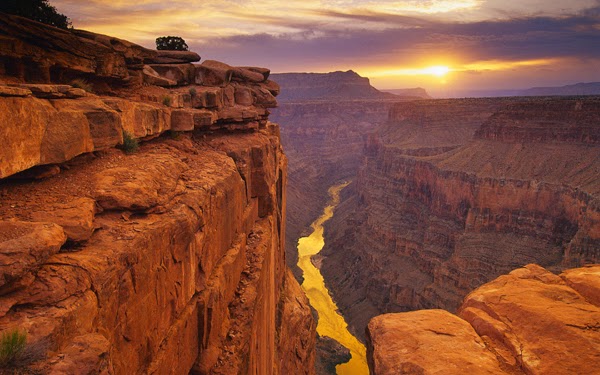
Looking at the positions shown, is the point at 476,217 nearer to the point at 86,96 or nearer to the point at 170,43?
the point at 170,43

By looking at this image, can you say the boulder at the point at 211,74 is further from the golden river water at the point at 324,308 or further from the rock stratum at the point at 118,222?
the golden river water at the point at 324,308

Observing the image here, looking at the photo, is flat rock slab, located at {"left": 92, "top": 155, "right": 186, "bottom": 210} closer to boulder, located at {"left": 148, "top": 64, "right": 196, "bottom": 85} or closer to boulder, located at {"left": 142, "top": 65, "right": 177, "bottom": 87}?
boulder, located at {"left": 142, "top": 65, "right": 177, "bottom": 87}

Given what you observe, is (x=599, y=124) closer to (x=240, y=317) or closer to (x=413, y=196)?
(x=413, y=196)

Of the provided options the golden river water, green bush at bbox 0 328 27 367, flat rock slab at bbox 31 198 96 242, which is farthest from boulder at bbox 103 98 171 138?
the golden river water

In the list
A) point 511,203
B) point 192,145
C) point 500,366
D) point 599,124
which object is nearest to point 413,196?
point 511,203

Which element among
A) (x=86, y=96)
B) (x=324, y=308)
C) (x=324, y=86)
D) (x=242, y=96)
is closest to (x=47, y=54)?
(x=86, y=96)
